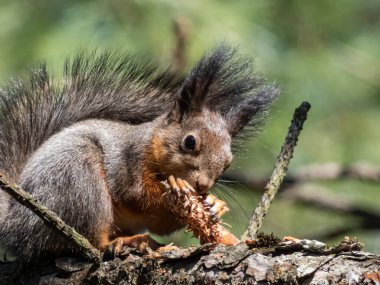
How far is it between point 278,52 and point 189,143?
1247 millimetres

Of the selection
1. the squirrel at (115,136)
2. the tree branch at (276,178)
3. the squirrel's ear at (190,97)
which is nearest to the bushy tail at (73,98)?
the squirrel at (115,136)

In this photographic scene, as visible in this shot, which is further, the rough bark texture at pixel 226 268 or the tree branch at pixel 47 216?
the tree branch at pixel 47 216

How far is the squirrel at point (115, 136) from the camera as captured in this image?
2562mm

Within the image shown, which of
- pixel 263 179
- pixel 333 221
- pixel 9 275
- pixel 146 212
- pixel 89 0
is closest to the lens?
pixel 9 275

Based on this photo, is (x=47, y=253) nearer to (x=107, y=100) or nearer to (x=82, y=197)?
(x=82, y=197)

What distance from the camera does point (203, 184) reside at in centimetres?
259

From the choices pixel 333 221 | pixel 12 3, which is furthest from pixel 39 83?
pixel 333 221

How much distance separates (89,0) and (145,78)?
1.01m

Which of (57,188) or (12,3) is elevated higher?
(12,3)

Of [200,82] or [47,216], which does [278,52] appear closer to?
[200,82]

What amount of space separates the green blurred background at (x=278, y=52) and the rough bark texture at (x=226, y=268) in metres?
1.06

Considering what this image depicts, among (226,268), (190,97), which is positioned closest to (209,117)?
(190,97)

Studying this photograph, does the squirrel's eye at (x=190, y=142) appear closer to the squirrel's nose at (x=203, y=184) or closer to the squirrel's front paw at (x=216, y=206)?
the squirrel's nose at (x=203, y=184)

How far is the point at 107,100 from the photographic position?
292 cm
